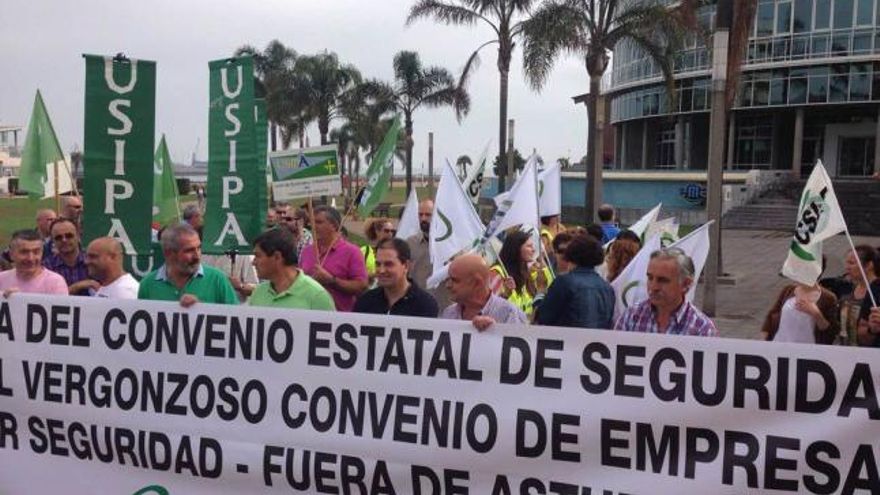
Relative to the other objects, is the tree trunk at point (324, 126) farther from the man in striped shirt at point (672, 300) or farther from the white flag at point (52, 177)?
the man in striped shirt at point (672, 300)

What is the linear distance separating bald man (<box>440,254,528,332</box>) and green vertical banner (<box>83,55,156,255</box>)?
2.51 meters

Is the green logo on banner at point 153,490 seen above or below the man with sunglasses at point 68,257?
below

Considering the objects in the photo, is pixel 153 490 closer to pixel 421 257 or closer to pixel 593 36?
pixel 421 257

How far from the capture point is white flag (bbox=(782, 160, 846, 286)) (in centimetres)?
525

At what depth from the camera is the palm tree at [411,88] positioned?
124 feet

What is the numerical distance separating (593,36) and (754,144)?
26.6 meters

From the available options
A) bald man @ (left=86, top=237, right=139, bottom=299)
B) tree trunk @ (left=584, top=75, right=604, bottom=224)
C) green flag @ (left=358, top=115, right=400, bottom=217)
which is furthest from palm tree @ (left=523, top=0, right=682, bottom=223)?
bald man @ (left=86, top=237, right=139, bottom=299)

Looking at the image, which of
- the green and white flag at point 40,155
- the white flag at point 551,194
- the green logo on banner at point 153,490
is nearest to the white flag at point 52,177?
the green and white flag at point 40,155

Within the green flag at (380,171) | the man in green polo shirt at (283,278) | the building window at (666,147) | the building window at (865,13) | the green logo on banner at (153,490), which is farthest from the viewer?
the building window at (666,147)

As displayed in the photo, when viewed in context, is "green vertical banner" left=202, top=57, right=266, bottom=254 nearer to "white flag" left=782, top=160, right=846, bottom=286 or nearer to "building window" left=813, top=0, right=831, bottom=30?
"white flag" left=782, top=160, right=846, bottom=286

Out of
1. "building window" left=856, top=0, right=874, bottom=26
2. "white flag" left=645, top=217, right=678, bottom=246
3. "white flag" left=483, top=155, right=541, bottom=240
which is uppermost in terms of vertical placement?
"building window" left=856, top=0, right=874, bottom=26

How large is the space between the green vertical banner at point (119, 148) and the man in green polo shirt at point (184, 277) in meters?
0.94

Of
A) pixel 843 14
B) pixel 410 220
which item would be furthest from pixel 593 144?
pixel 843 14

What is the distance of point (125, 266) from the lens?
591cm
